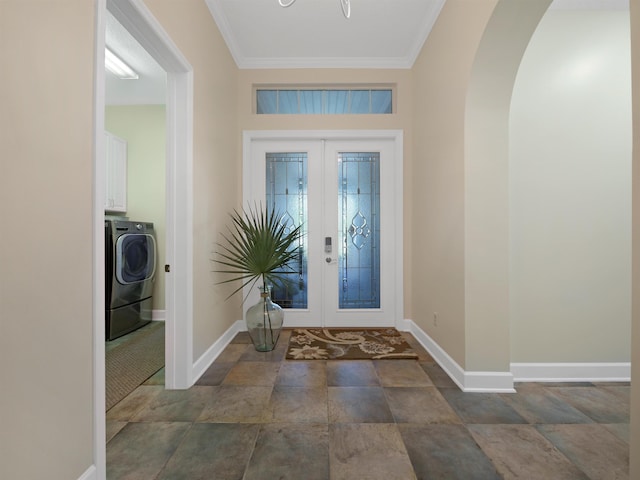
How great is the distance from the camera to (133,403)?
195cm

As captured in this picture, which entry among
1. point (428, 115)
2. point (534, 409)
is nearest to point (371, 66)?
point (428, 115)

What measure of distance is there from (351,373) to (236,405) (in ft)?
2.86

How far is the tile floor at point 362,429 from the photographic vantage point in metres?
1.39

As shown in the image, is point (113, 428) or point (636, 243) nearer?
point (636, 243)

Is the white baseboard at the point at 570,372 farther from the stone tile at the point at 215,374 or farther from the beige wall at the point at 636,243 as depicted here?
the stone tile at the point at 215,374

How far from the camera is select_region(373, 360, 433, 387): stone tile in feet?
A: 7.20

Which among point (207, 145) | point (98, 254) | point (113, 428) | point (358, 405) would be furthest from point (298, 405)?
point (207, 145)

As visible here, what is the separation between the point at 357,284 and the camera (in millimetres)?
3596

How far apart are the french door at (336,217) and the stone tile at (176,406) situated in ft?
5.01

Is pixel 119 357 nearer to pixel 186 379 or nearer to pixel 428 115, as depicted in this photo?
pixel 186 379

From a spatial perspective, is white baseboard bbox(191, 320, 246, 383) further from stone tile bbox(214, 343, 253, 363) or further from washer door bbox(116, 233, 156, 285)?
washer door bbox(116, 233, 156, 285)

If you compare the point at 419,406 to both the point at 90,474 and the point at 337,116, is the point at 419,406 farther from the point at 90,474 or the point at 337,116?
the point at 337,116

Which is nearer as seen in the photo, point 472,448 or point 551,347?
point 472,448

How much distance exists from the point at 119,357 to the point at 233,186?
6.16 feet
